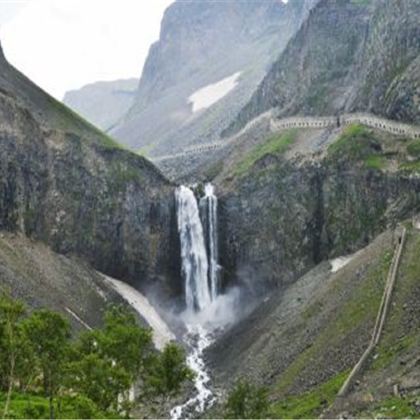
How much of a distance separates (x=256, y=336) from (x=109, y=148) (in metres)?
46.8

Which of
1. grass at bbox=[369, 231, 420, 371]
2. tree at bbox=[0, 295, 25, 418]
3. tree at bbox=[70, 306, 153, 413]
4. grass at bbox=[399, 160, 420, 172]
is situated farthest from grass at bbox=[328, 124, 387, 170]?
Answer: tree at bbox=[0, 295, 25, 418]

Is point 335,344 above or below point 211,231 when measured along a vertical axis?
below

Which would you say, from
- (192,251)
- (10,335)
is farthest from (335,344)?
(192,251)

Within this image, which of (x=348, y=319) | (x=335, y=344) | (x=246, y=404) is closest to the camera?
(x=246, y=404)

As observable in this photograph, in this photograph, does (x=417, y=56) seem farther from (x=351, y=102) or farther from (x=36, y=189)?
(x=36, y=189)

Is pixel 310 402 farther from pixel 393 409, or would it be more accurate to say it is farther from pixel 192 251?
pixel 192 251

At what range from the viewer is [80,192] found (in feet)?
387

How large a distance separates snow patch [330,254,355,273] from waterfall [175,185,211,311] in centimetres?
2359

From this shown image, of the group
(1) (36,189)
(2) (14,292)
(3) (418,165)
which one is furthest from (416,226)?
(1) (36,189)

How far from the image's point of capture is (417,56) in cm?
12600

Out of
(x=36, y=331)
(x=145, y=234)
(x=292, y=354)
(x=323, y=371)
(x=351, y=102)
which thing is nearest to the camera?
(x=36, y=331)

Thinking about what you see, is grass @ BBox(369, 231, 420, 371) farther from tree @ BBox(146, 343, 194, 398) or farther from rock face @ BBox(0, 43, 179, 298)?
rock face @ BBox(0, 43, 179, 298)

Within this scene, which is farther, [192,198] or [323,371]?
[192,198]

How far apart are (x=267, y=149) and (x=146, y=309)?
42.9 meters
